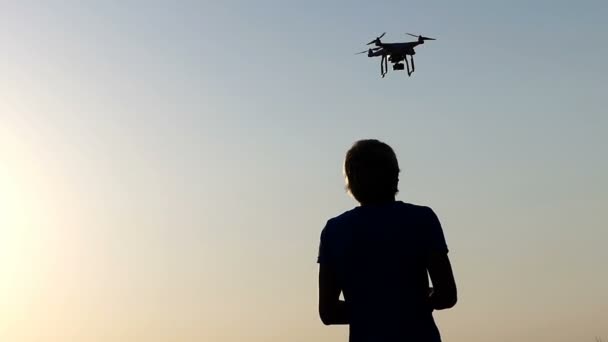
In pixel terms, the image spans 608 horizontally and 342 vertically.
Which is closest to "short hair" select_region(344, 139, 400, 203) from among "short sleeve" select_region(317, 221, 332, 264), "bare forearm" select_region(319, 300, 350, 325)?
"short sleeve" select_region(317, 221, 332, 264)

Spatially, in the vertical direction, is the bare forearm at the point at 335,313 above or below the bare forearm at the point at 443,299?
below

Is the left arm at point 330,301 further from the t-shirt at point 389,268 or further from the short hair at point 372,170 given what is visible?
the short hair at point 372,170

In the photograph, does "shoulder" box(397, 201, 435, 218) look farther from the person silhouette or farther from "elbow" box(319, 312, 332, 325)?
"elbow" box(319, 312, 332, 325)

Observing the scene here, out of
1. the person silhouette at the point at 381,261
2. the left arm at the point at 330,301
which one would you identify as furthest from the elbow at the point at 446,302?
the left arm at the point at 330,301

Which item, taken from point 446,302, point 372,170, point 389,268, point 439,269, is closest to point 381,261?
point 389,268

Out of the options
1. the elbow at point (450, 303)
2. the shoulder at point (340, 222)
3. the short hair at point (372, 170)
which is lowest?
the elbow at point (450, 303)

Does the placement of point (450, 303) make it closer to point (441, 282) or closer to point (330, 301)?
point (441, 282)
